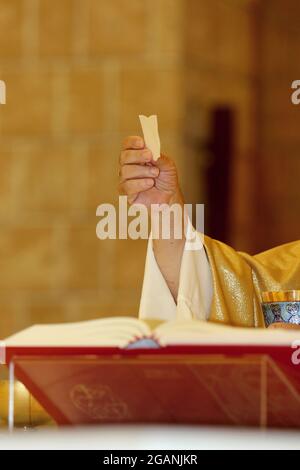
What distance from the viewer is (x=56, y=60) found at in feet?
12.8

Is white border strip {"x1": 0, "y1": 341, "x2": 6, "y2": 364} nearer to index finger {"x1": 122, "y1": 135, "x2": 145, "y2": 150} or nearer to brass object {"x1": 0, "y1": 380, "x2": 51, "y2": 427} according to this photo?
brass object {"x1": 0, "y1": 380, "x2": 51, "y2": 427}

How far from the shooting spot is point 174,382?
101 centimetres

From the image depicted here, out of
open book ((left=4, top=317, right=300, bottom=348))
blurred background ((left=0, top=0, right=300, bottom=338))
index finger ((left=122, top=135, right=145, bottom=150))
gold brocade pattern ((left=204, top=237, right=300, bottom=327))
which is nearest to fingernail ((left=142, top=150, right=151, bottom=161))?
index finger ((left=122, top=135, right=145, bottom=150))

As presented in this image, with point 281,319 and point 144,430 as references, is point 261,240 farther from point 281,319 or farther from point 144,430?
point 144,430

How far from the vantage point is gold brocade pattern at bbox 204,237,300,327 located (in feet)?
6.61

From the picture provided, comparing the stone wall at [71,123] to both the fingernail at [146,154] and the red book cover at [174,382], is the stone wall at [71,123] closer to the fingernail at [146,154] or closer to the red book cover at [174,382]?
the fingernail at [146,154]

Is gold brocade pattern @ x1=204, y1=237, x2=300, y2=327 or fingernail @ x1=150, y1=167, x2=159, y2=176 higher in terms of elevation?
fingernail @ x1=150, y1=167, x2=159, y2=176

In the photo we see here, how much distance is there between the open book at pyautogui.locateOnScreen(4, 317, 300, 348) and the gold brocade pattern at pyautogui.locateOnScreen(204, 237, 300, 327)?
2.97ft

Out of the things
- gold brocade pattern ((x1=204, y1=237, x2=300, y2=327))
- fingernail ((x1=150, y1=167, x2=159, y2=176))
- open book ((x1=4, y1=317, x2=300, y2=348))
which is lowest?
open book ((x1=4, y1=317, x2=300, y2=348))

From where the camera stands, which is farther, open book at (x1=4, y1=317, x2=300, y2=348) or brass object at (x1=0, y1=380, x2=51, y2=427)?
brass object at (x1=0, y1=380, x2=51, y2=427)

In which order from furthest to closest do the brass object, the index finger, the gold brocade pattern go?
the gold brocade pattern → the index finger → the brass object

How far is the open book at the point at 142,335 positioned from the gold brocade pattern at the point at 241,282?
905 mm

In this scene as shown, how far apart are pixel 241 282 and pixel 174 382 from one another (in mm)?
→ 1059

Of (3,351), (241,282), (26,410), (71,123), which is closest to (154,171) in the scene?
(241,282)
